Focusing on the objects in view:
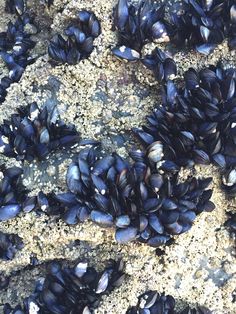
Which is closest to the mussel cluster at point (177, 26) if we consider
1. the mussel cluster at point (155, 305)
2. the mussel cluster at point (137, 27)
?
the mussel cluster at point (137, 27)

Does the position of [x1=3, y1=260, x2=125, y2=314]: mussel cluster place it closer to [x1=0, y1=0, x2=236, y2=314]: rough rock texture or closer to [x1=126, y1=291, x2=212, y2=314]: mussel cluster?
[x1=0, y1=0, x2=236, y2=314]: rough rock texture

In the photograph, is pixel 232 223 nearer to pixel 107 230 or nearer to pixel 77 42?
pixel 107 230

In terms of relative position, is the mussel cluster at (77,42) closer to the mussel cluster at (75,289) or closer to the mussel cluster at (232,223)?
the mussel cluster at (75,289)

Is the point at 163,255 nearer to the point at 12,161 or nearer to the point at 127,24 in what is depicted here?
the point at 12,161

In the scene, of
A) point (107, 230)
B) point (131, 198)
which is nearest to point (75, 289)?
point (107, 230)

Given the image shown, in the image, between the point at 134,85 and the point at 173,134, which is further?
the point at 134,85

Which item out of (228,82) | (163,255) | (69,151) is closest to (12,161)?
(69,151)
